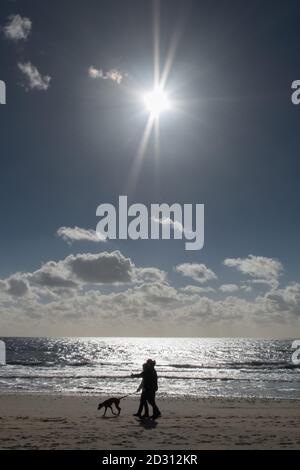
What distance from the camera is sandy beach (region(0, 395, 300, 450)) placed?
1160 cm

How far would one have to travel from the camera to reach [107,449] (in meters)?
10.8

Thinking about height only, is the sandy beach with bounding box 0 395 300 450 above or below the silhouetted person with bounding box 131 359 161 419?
below

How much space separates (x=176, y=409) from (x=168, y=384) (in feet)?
50.1

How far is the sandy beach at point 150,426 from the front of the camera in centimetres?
1160

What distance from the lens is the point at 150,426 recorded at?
14180 mm

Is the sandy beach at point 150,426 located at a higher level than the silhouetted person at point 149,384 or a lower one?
lower

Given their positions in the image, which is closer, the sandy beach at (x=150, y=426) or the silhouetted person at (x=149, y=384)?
the sandy beach at (x=150, y=426)

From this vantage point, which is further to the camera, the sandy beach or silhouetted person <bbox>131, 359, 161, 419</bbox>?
silhouetted person <bbox>131, 359, 161, 419</bbox>

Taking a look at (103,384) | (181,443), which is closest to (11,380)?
(103,384)

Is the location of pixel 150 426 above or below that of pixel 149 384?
below

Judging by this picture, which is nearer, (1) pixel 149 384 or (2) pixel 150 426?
(2) pixel 150 426
